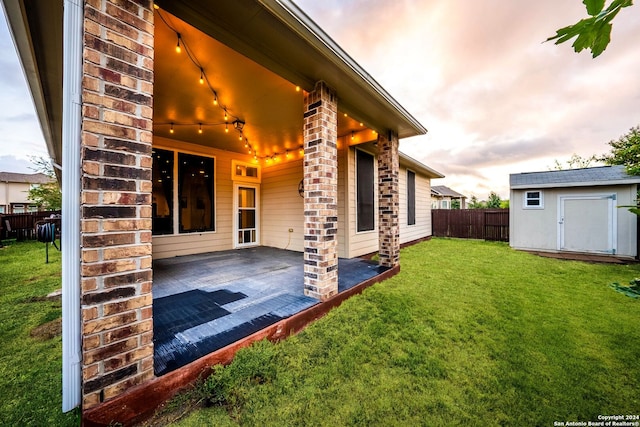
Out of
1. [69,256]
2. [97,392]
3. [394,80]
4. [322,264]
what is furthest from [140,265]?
[394,80]

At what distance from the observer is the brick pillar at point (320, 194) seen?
8.88 feet

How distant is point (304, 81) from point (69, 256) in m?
2.59

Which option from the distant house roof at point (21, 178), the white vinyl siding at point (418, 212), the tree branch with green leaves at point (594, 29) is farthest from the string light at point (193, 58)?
the distant house roof at point (21, 178)

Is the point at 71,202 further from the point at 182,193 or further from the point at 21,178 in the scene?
the point at 21,178

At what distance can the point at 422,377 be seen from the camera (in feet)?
5.93

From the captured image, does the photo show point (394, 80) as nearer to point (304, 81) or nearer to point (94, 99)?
point (304, 81)

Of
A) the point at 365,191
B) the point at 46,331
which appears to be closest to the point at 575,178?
the point at 365,191

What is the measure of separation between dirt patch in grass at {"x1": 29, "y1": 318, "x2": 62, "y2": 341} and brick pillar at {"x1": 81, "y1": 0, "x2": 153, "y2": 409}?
77.3 inches

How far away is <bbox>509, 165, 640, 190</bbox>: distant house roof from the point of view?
21.1 feet

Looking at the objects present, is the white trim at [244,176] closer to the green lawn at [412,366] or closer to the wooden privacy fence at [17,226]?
the green lawn at [412,366]

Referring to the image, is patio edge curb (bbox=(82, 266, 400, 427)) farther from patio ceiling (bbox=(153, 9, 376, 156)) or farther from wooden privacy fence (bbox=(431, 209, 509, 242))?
wooden privacy fence (bbox=(431, 209, 509, 242))

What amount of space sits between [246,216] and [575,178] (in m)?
10.2

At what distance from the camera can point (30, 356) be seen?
1.98 metres

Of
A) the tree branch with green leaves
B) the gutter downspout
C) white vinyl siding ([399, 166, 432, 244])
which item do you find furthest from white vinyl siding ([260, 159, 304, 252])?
the tree branch with green leaves
